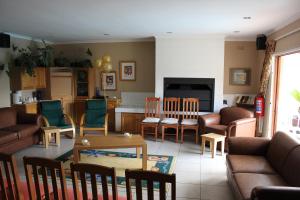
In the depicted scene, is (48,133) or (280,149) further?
(48,133)

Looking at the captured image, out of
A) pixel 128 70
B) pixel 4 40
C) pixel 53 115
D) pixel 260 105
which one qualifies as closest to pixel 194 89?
pixel 260 105

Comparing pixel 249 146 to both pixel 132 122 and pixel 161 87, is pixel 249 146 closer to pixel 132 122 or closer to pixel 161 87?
pixel 161 87

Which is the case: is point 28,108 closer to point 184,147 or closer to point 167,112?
point 167,112

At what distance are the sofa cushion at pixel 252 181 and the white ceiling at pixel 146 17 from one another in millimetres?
2124

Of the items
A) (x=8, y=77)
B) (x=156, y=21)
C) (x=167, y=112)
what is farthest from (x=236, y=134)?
(x=8, y=77)

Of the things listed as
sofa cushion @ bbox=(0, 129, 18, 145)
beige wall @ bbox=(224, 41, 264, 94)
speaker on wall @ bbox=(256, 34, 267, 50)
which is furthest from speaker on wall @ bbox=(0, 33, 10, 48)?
speaker on wall @ bbox=(256, 34, 267, 50)

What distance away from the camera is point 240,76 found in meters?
6.07

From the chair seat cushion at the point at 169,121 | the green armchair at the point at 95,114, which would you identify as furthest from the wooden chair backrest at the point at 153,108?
the green armchair at the point at 95,114

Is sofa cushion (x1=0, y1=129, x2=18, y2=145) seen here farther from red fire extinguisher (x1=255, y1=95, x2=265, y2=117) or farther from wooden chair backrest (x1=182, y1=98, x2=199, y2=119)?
red fire extinguisher (x1=255, y1=95, x2=265, y2=117)

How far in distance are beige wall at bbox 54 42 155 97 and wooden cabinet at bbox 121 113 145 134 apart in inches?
36.5

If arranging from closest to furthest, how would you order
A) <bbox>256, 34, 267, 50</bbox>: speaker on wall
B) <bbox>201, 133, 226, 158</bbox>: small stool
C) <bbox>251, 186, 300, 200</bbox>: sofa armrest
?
1. <bbox>251, 186, 300, 200</bbox>: sofa armrest
2. <bbox>201, 133, 226, 158</bbox>: small stool
3. <bbox>256, 34, 267, 50</bbox>: speaker on wall

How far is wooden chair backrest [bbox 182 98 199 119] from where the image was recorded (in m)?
5.62

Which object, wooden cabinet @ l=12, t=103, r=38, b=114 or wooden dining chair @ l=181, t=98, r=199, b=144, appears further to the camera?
wooden cabinet @ l=12, t=103, r=38, b=114

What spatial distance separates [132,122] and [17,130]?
254cm
